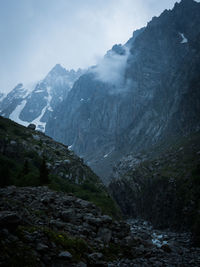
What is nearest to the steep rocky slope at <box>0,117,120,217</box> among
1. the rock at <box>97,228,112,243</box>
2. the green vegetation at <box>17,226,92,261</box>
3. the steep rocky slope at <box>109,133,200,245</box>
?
the steep rocky slope at <box>109,133,200,245</box>

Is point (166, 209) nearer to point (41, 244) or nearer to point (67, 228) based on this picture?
point (67, 228)

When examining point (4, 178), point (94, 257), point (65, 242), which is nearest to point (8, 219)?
point (65, 242)

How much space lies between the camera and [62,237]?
42.1 ft

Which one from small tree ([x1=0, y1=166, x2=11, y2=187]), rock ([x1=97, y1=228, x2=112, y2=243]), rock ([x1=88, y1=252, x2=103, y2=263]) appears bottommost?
rock ([x1=88, y1=252, x2=103, y2=263])

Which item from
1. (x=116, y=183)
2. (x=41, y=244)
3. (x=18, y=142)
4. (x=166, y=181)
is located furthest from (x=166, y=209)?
(x=41, y=244)

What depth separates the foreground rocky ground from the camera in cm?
964

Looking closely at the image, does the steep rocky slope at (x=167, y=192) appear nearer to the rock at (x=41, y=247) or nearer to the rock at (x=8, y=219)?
the rock at (x=41, y=247)

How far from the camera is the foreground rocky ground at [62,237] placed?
9641 mm

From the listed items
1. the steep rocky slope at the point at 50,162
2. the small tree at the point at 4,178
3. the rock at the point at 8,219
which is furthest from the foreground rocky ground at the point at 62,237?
the steep rocky slope at the point at 50,162

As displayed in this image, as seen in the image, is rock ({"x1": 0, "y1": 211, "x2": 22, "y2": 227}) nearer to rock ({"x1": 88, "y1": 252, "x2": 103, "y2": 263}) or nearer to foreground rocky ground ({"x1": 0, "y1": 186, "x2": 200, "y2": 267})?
foreground rocky ground ({"x1": 0, "y1": 186, "x2": 200, "y2": 267})

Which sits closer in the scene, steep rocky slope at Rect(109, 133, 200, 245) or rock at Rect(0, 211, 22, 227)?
rock at Rect(0, 211, 22, 227)

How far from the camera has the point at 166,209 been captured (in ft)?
209

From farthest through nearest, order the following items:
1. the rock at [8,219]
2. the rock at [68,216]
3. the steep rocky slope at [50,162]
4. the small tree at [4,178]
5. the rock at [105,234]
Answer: the steep rocky slope at [50,162]
the small tree at [4,178]
the rock at [68,216]
the rock at [105,234]
the rock at [8,219]

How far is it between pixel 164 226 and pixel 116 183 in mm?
43516
